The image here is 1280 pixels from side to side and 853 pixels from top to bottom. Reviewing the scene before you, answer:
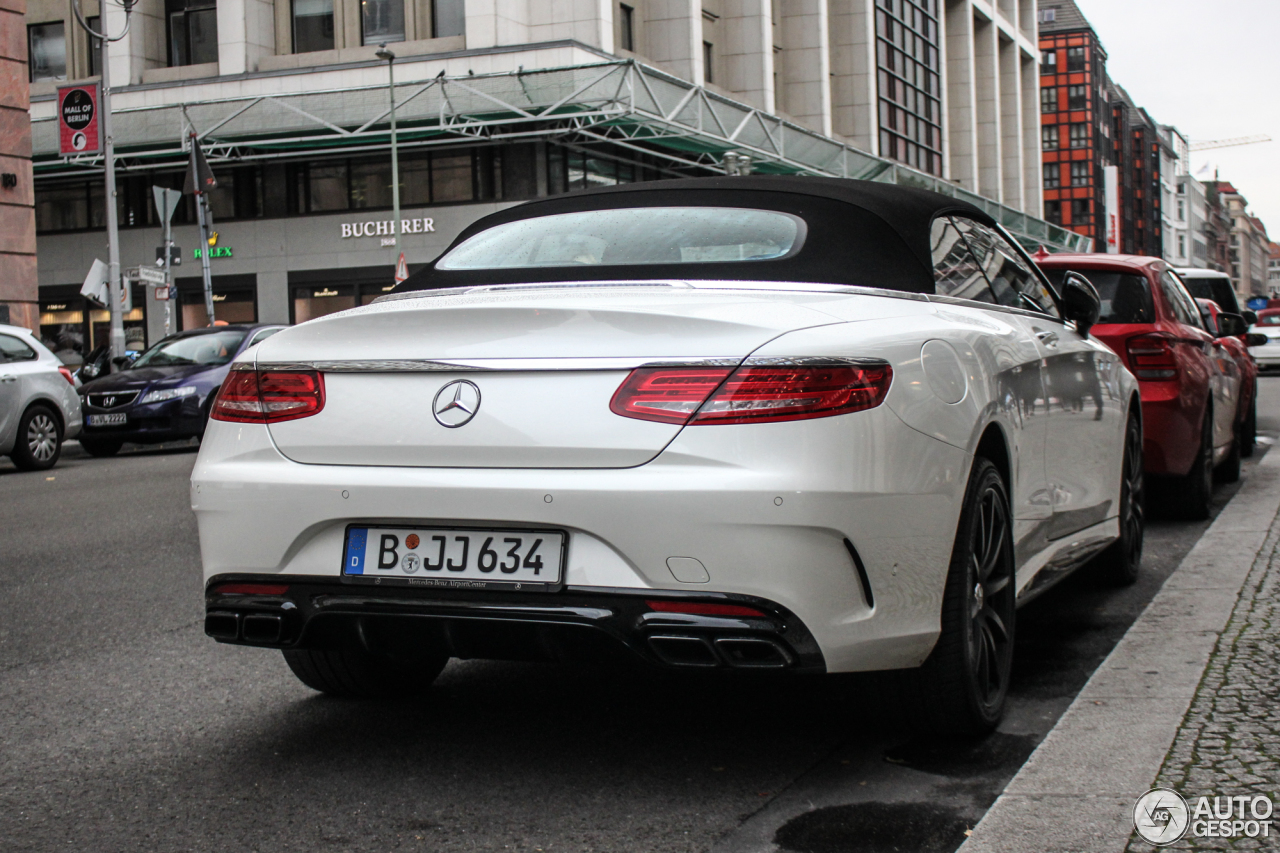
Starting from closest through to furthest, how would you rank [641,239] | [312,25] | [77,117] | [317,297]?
[641,239] → [77,117] → [312,25] → [317,297]

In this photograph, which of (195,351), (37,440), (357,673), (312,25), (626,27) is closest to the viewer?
(357,673)

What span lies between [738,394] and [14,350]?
13338 millimetres

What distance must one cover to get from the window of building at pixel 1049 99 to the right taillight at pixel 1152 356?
396 ft

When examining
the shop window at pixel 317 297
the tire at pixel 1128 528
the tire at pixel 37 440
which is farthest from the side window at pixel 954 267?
the shop window at pixel 317 297

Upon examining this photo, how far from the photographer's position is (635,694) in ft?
14.4

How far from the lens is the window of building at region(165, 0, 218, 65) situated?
4206cm

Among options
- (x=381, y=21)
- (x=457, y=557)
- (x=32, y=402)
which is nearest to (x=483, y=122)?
(x=381, y=21)

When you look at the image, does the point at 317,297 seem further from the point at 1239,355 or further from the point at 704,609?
the point at 704,609

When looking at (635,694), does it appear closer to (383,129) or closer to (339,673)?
(339,673)

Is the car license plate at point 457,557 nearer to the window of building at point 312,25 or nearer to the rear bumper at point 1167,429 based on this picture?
the rear bumper at point 1167,429

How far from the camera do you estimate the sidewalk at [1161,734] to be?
9.75ft

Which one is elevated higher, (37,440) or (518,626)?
(37,440)

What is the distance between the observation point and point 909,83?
193 feet

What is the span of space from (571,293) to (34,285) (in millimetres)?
22908
